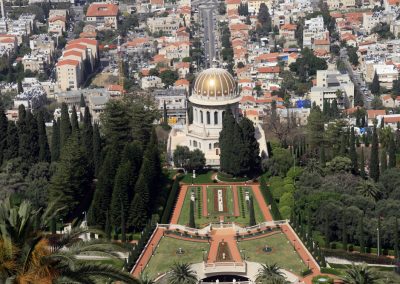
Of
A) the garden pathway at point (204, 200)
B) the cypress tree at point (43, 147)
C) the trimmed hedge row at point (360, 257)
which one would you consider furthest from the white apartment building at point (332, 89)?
the trimmed hedge row at point (360, 257)

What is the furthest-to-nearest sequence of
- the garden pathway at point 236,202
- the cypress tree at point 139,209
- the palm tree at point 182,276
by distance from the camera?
the garden pathway at point 236,202 < the cypress tree at point 139,209 < the palm tree at point 182,276

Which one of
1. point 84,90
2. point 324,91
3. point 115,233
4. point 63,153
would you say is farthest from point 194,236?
point 84,90

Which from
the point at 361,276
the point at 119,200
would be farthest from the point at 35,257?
the point at 119,200

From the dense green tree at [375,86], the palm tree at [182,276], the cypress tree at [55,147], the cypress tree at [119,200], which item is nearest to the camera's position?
the palm tree at [182,276]

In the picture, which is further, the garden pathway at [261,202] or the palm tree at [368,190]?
the garden pathway at [261,202]

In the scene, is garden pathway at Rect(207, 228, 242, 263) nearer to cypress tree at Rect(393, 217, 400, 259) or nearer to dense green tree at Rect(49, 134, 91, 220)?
cypress tree at Rect(393, 217, 400, 259)

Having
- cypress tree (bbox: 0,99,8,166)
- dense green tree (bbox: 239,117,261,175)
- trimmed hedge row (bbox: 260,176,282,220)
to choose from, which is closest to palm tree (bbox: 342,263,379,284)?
trimmed hedge row (bbox: 260,176,282,220)

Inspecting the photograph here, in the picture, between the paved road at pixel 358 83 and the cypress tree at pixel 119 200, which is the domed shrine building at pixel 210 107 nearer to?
the cypress tree at pixel 119 200
